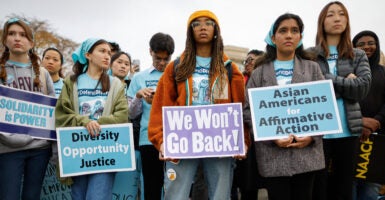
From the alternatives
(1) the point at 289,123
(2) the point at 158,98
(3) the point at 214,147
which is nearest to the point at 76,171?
(2) the point at 158,98

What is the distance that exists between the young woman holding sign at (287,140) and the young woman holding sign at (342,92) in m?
0.31

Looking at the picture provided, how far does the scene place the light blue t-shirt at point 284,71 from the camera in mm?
2900

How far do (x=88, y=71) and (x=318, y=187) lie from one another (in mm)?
2579

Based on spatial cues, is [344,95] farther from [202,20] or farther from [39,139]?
[39,139]

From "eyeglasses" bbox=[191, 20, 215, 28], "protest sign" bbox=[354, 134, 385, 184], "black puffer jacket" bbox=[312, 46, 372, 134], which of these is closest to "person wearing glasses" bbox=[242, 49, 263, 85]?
"black puffer jacket" bbox=[312, 46, 372, 134]

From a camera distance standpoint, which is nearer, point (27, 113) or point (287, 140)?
point (287, 140)

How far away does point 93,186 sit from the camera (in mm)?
3049

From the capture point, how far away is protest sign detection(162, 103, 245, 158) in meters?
2.69

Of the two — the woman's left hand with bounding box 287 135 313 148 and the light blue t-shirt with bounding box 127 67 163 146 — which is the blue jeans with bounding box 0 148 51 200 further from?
the woman's left hand with bounding box 287 135 313 148

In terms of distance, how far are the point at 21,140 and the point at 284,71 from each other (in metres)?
2.55

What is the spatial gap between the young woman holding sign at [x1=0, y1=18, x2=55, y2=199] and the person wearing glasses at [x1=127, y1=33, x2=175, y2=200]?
0.96 m

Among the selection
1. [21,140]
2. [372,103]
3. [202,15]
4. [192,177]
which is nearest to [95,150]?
[21,140]

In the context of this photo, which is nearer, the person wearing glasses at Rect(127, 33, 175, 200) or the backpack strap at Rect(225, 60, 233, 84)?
the backpack strap at Rect(225, 60, 233, 84)

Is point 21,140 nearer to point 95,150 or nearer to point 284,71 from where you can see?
point 95,150
